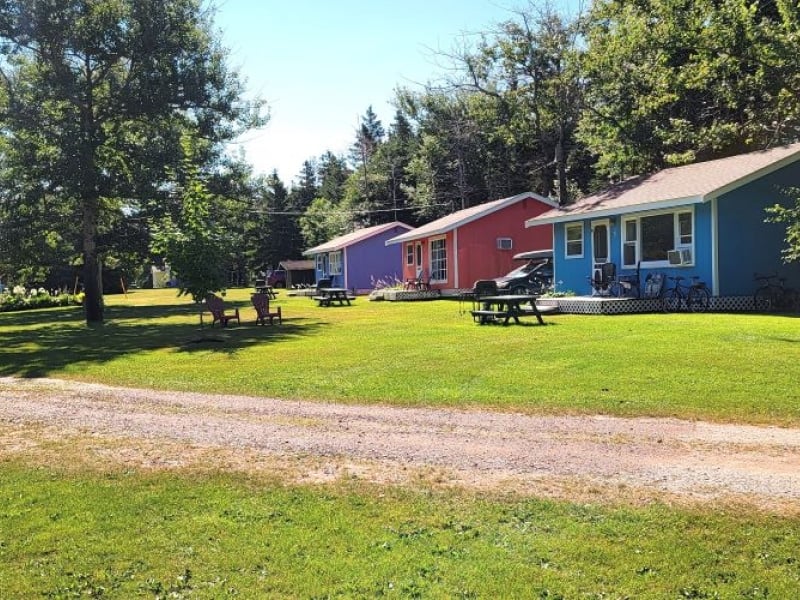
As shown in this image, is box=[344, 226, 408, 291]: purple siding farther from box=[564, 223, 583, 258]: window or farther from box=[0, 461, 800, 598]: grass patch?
box=[0, 461, 800, 598]: grass patch

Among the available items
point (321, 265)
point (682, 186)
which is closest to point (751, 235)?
point (682, 186)

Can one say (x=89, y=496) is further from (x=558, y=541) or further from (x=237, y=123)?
(x=237, y=123)

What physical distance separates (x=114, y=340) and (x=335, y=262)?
1087 inches

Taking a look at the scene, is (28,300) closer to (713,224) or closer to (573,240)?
(573,240)

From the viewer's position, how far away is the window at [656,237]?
59.1ft

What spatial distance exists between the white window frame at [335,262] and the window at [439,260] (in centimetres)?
1128

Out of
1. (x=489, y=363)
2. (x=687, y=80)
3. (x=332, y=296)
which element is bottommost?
(x=489, y=363)

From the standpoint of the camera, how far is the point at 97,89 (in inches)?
1012

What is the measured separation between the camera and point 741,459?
549 centimetres

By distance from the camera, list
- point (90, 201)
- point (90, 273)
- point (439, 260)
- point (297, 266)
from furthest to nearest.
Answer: point (297, 266) < point (439, 260) < point (90, 273) < point (90, 201)

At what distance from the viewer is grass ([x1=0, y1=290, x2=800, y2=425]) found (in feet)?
25.6

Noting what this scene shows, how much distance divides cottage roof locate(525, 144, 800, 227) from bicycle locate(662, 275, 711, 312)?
208cm

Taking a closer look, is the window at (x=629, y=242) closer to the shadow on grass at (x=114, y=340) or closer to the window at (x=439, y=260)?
the shadow on grass at (x=114, y=340)

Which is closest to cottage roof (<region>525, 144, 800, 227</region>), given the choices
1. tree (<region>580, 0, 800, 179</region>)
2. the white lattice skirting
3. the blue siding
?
the blue siding
